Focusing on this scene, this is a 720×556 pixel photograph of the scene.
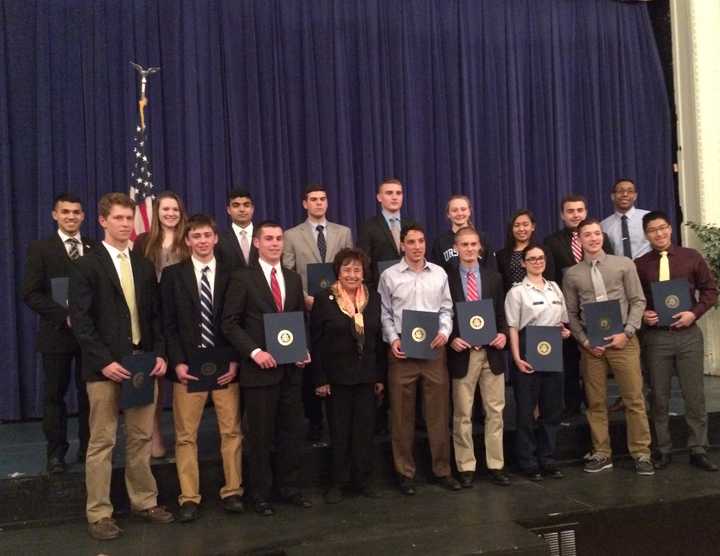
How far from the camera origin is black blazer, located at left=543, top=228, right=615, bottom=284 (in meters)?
4.79

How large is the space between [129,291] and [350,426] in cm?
138

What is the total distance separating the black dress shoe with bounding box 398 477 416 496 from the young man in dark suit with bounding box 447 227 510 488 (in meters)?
0.30

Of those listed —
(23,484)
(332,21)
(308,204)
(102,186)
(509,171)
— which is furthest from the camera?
Result: (509,171)

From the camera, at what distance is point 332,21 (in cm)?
654

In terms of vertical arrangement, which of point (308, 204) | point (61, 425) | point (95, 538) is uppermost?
point (308, 204)

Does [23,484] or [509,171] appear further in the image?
[509,171]

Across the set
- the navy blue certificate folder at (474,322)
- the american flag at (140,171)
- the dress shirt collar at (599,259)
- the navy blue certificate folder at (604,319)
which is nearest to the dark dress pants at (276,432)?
the navy blue certificate folder at (474,322)

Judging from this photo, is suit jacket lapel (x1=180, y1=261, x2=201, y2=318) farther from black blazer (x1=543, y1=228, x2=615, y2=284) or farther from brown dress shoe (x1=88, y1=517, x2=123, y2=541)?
black blazer (x1=543, y1=228, x2=615, y2=284)

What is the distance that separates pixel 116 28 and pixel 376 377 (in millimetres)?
3863

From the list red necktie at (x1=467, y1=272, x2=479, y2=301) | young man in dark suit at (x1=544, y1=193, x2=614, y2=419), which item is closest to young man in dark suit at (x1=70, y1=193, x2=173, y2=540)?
red necktie at (x1=467, y1=272, x2=479, y2=301)

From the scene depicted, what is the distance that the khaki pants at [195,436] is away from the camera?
3.71 meters

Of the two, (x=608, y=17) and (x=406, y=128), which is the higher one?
(x=608, y=17)

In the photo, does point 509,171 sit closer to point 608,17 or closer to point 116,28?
point 608,17

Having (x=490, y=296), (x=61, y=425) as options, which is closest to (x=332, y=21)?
(x=490, y=296)
